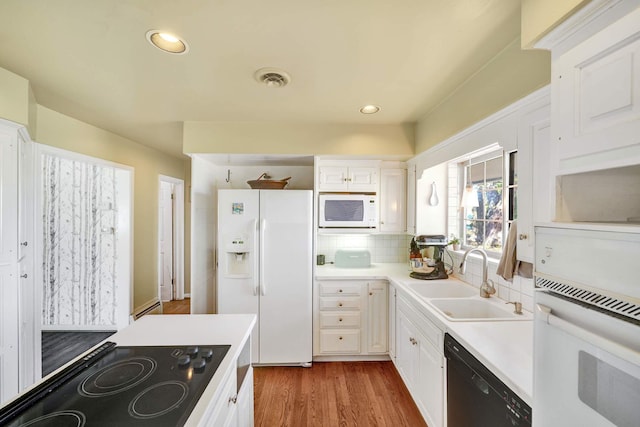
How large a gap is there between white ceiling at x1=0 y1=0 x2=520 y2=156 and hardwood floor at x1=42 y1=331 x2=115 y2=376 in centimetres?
248

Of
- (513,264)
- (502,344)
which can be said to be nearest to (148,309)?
(502,344)

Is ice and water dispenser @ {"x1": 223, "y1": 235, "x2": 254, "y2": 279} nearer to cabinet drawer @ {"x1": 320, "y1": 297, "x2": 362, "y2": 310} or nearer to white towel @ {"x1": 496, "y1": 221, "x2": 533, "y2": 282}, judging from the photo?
cabinet drawer @ {"x1": 320, "y1": 297, "x2": 362, "y2": 310}

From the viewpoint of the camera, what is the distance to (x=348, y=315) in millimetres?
2500

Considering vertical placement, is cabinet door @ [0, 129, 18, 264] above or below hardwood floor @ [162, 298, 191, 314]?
above

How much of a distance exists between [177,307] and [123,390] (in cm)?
360

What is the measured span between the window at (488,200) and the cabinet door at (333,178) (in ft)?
3.83

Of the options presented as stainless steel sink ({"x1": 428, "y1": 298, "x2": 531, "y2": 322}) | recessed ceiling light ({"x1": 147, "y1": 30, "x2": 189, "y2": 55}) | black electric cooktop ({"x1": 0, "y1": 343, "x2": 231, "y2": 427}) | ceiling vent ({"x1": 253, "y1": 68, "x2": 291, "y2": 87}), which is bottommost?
stainless steel sink ({"x1": 428, "y1": 298, "x2": 531, "y2": 322})

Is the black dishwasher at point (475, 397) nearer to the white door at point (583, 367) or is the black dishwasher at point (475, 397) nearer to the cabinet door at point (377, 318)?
the white door at point (583, 367)

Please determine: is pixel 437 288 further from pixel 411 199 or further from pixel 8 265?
pixel 8 265

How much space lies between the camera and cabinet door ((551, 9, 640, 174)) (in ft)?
2.10

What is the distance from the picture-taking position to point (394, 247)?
3059mm

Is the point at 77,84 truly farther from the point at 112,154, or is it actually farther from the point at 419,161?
the point at 419,161

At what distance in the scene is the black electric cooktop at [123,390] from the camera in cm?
73

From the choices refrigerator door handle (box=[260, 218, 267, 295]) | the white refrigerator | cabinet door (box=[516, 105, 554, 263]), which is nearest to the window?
cabinet door (box=[516, 105, 554, 263])
